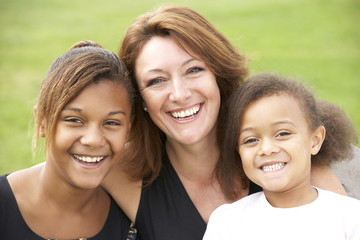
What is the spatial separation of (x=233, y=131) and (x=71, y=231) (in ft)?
3.84

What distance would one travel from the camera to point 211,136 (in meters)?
3.52

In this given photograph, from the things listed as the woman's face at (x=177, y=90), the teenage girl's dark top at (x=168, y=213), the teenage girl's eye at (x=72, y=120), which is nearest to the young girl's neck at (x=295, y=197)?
the teenage girl's dark top at (x=168, y=213)

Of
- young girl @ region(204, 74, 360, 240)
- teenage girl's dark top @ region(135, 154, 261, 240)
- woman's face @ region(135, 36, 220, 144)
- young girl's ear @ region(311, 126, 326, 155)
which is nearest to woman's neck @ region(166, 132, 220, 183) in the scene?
teenage girl's dark top @ region(135, 154, 261, 240)

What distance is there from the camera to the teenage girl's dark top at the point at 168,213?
10.8 ft

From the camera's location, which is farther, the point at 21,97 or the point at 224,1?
Answer: the point at 224,1

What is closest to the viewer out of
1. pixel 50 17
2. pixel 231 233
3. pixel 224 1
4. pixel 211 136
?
pixel 231 233

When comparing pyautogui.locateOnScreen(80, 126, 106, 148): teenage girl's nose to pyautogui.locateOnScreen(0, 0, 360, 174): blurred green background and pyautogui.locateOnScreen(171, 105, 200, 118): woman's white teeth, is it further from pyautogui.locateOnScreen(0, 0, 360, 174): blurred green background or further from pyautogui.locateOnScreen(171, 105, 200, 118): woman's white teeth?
pyautogui.locateOnScreen(0, 0, 360, 174): blurred green background

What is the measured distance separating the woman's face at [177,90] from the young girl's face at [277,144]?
15.1 inches

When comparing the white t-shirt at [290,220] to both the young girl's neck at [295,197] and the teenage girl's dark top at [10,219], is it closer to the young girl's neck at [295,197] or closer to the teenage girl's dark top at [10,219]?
the young girl's neck at [295,197]

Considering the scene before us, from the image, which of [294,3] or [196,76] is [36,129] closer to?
[196,76]

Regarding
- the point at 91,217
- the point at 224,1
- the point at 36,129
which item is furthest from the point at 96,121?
the point at 224,1

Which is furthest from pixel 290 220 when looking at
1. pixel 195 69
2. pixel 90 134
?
pixel 90 134

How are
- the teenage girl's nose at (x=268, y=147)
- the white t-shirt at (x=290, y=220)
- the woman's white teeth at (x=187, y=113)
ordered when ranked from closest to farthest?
the white t-shirt at (x=290, y=220), the teenage girl's nose at (x=268, y=147), the woman's white teeth at (x=187, y=113)

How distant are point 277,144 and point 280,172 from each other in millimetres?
163
